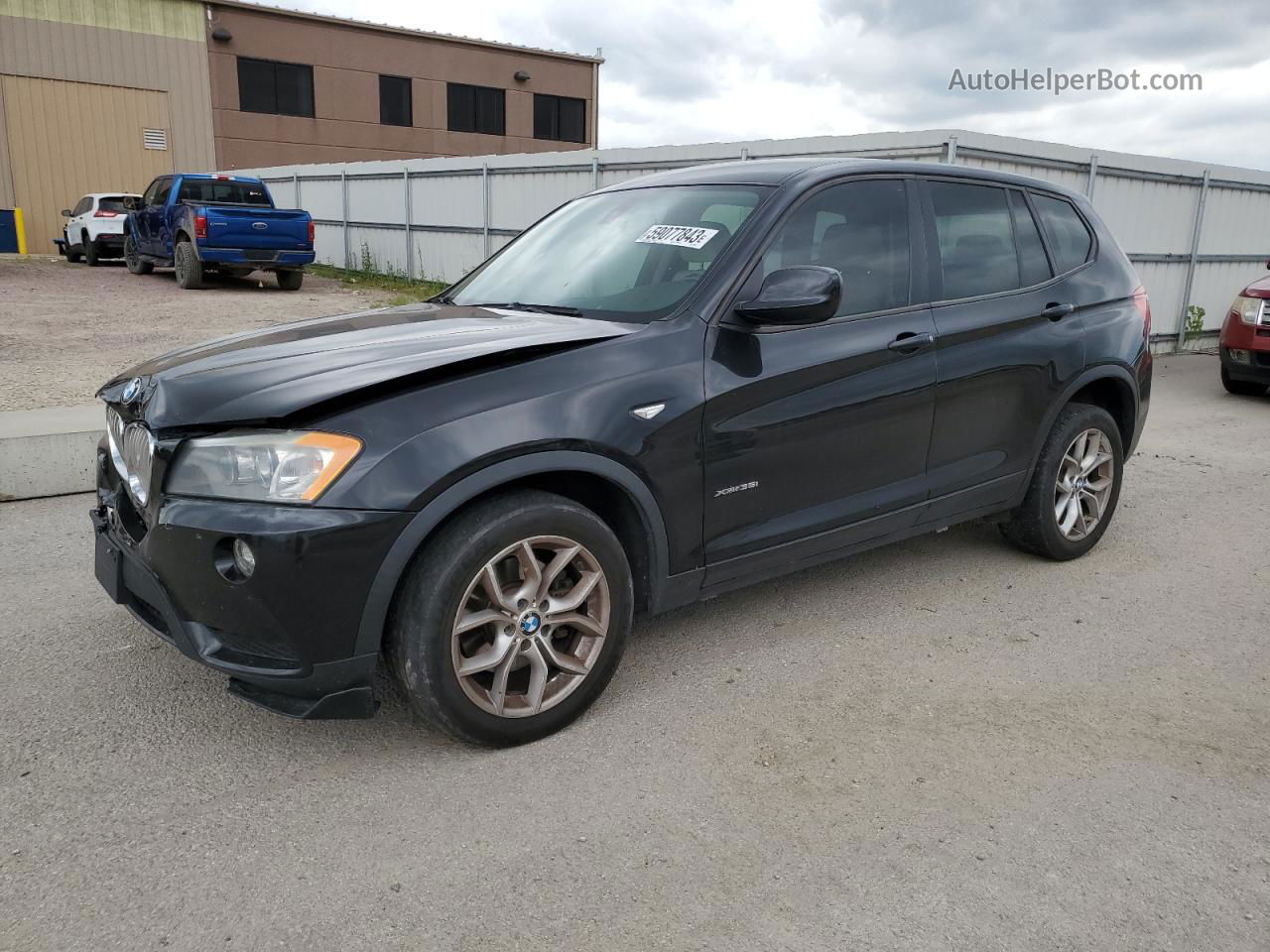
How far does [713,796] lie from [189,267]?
54.1 ft

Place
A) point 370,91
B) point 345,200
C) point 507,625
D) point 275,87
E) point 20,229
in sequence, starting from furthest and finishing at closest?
point 370,91, point 275,87, point 20,229, point 345,200, point 507,625

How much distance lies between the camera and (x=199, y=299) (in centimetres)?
1560

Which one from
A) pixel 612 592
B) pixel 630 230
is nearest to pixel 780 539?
pixel 612 592

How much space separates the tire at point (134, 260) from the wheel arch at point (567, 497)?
1916 cm

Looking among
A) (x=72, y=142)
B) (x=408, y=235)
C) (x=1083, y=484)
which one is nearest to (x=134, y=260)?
(x=408, y=235)

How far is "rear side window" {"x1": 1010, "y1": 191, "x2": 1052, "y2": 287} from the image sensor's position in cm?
452

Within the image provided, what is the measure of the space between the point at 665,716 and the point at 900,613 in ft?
4.51

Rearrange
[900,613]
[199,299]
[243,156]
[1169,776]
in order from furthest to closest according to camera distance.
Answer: [243,156]
[199,299]
[900,613]
[1169,776]

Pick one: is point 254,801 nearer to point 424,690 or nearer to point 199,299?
point 424,690

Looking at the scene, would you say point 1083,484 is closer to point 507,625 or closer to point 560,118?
point 507,625

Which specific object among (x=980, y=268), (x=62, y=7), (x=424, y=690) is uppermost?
(x=62, y=7)

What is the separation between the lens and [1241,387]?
10.5m

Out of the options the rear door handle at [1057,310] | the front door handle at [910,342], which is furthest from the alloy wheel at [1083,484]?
the front door handle at [910,342]

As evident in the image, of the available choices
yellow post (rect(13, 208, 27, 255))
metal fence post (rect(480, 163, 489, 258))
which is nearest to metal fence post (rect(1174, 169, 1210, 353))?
metal fence post (rect(480, 163, 489, 258))
